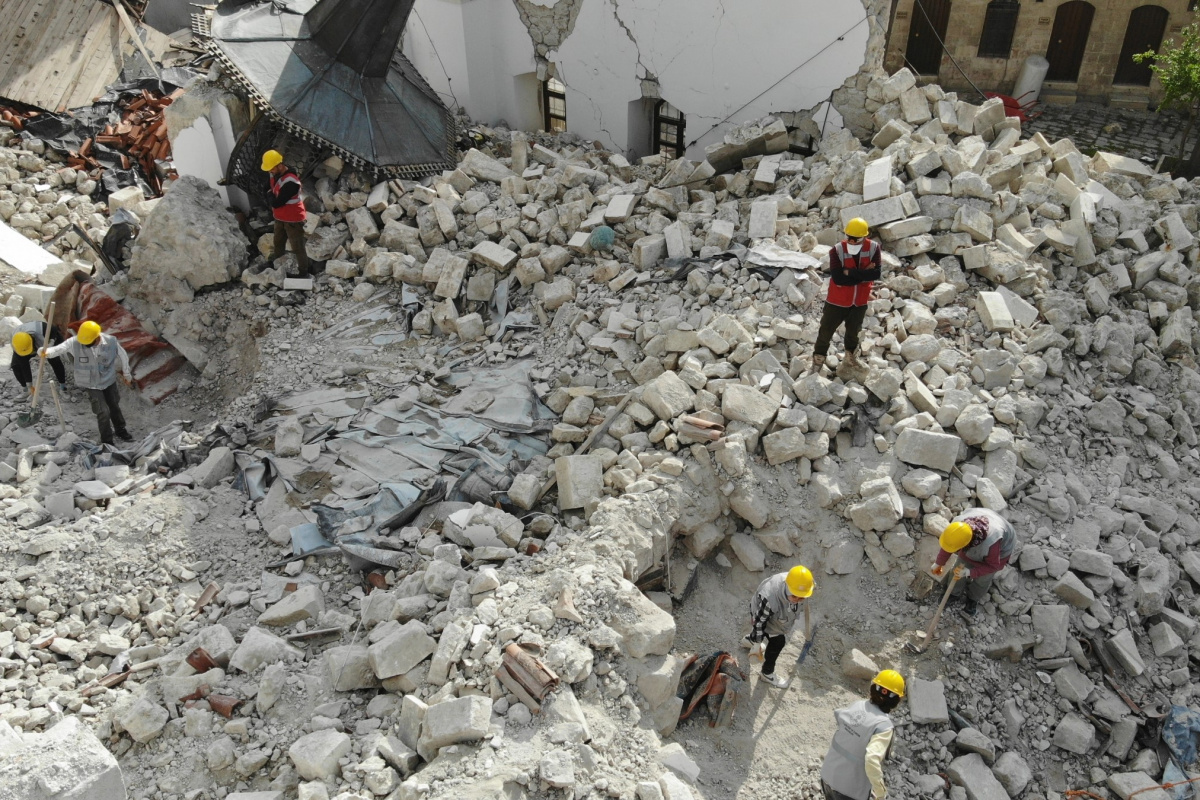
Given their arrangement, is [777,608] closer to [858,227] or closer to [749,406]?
[749,406]

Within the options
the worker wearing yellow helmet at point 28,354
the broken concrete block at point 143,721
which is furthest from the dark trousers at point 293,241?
the broken concrete block at point 143,721

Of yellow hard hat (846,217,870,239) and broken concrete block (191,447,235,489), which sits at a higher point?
yellow hard hat (846,217,870,239)

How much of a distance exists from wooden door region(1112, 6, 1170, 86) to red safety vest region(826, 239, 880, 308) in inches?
507

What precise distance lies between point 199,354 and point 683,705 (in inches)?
257

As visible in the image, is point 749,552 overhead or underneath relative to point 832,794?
overhead

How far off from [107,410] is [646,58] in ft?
25.6

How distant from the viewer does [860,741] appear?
453 cm

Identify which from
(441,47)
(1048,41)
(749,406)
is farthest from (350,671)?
(1048,41)

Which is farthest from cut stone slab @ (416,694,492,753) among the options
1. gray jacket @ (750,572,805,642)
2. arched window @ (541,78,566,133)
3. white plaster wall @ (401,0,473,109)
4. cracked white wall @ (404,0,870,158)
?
arched window @ (541,78,566,133)

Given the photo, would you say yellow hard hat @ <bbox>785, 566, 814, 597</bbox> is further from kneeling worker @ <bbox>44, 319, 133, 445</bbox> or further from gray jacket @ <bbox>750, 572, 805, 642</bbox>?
kneeling worker @ <bbox>44, 319, 133, 445</bbox>

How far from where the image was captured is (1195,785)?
5.13m

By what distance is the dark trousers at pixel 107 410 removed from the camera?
7.45 metres

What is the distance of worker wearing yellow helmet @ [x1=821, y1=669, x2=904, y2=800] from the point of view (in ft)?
14.7

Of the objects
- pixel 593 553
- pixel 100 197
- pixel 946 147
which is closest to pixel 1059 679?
pixel 593 553
